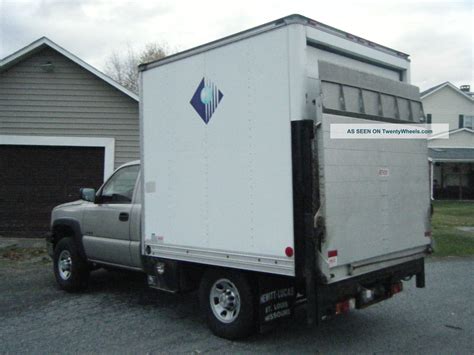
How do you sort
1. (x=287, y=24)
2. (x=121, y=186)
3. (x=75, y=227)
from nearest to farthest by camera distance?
(x=287, y=24) < (x=121, y=186) < (x=75, y=227)

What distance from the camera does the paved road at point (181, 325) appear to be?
5.07 m

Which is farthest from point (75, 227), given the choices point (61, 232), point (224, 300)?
point (224, 300)

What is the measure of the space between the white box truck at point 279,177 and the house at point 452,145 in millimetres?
22429

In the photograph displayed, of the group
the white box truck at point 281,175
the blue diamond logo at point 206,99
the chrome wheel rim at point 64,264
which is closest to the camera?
the white box truck at point 281,175

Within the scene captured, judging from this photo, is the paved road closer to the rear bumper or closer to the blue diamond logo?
the rear bumper

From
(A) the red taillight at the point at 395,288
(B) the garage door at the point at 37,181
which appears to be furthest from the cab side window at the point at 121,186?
(B) the garage door at the point at 37,181

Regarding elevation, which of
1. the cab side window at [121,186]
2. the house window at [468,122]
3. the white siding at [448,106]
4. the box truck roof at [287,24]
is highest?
the white siding at [448,106]

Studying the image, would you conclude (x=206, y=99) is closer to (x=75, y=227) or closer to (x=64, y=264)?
(x=75, y=227)

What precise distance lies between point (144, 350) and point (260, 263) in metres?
1.52

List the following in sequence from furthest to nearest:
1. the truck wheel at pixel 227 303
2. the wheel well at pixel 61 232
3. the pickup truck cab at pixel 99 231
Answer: the wheel well at pixel 61 232
the pickup truck cab at pixel 99 231
the truck wheel at pixel 227 303

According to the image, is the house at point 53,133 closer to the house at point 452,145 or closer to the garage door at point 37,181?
the garage door at point 37,181

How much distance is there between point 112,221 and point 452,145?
27.9 m

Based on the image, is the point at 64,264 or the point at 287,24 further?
the point at 64,264

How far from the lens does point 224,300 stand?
5277mm
